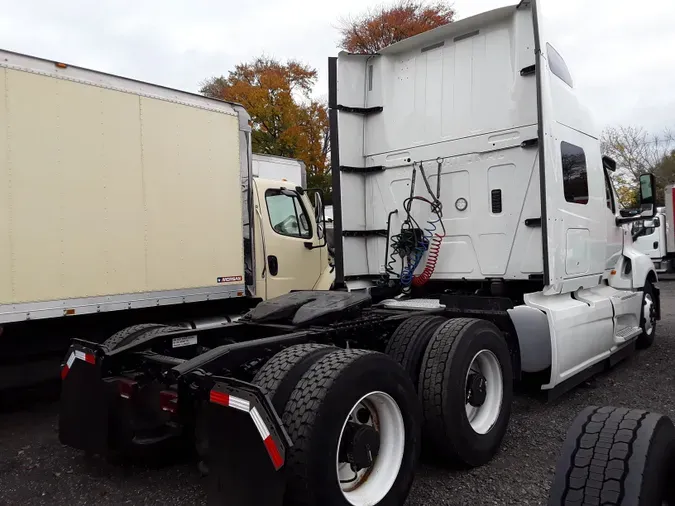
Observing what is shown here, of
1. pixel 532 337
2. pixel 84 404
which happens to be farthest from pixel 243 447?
pixel 532 337

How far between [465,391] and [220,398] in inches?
72.5

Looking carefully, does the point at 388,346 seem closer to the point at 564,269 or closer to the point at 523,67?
the point at 564,269

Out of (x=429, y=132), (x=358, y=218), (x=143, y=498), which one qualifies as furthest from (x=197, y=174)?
(x=143, y=498)

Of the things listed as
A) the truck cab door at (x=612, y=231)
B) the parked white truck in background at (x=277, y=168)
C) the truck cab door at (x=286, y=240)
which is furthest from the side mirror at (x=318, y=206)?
the truck cab door at (x=612, y=231)

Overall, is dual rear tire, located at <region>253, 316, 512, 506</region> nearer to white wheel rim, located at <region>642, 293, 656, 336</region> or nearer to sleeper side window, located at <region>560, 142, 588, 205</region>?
sleeper side window, located at <region>560, 142, 588, 205</region>

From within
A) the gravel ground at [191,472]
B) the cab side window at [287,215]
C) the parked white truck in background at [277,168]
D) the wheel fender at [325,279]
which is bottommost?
the gravel ground at [191,472]

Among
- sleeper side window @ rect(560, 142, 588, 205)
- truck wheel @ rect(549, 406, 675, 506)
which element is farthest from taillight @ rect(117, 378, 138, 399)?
sleeper side window @ rect(560, 142, 588, 205)

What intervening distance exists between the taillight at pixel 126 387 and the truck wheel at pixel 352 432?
1.11 m

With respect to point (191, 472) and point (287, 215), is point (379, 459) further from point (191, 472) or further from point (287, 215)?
point (287, 215)

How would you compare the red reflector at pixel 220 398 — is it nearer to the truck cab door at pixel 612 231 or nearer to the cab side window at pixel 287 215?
the cab side window at pixel 287 215

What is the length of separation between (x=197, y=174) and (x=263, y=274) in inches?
60.1

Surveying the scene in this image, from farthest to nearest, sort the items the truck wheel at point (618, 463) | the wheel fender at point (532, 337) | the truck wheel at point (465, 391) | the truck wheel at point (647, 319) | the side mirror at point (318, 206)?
the side mirror at point (318, 206)
the truck wheel at point (647, 319)
the wheel fender at point (532, 337)
the truck wheel at point (465, 391)
the truck wheel at point (618, 463)

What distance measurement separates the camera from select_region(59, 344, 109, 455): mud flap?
3.31 metres

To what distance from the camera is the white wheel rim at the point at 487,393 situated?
12.7 feet
